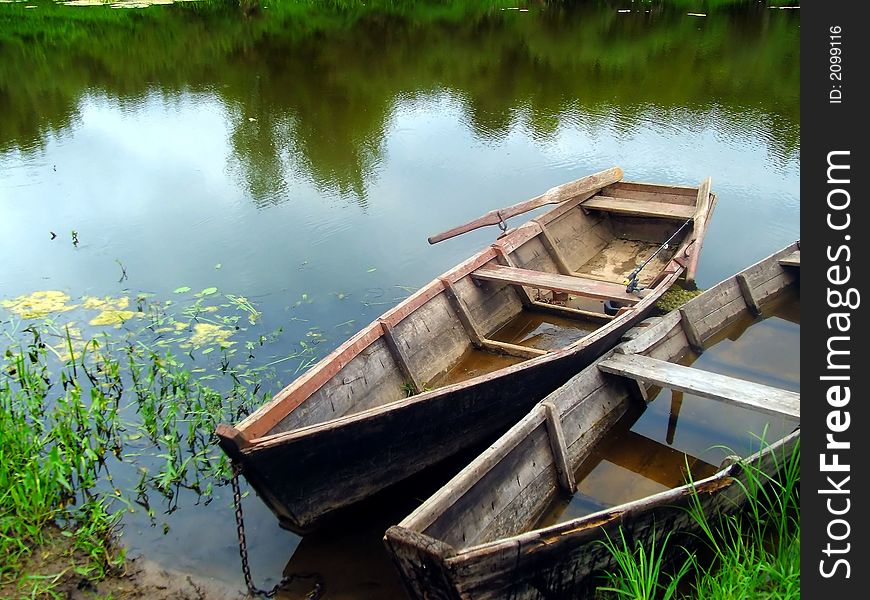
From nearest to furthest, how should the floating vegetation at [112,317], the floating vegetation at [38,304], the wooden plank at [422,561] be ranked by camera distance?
the wooden plank at [422,561] < the floating vegetation at [112,317] < the floating vegetation at [38,304]

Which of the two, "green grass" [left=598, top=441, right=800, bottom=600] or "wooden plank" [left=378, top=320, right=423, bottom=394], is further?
"wooden plank" [left=378, top=320, right=423, bottom=394]

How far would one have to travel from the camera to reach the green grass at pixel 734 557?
3160 mm

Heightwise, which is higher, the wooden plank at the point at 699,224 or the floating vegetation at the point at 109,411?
the wooden plank at the point at 699,224

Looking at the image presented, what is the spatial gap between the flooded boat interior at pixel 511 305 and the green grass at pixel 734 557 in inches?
77.1

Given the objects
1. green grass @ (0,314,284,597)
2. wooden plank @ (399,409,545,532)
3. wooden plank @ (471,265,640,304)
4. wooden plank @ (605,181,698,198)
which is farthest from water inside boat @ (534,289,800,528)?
green grass @ (0,314,284,597)

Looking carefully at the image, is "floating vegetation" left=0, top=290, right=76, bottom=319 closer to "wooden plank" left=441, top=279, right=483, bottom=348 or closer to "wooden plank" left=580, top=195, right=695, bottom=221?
"wooden plank" left=441, top=279, right=483, bottom=348

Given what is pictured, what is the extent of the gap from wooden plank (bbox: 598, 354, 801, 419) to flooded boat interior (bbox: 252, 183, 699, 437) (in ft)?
2.75

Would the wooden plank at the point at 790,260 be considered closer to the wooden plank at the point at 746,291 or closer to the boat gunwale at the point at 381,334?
the wooden plank at the point at 746,291

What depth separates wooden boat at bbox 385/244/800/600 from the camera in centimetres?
297

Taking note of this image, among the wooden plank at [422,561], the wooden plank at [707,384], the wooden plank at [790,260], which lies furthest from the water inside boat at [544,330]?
the wooden plank at [422,561]

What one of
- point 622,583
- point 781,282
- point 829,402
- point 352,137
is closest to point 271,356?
point 622,583

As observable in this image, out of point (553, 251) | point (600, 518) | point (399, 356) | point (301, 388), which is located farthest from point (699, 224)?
point (301, 388)

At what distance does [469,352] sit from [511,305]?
0.87m

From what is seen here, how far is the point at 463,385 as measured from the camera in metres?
4.33
